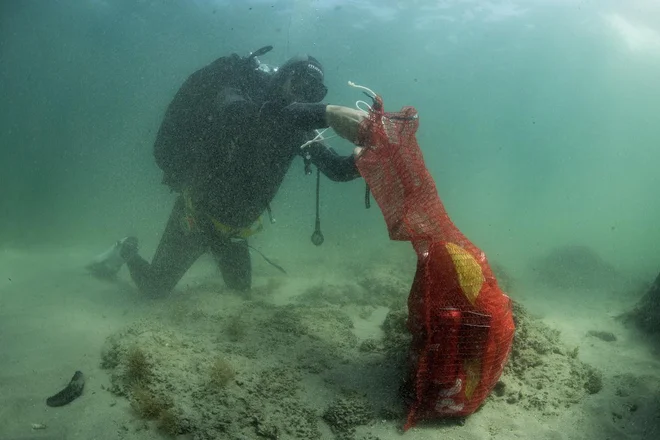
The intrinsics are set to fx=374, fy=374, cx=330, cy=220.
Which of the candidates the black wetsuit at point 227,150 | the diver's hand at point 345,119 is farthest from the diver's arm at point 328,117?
the black wetsuit at point 227,150

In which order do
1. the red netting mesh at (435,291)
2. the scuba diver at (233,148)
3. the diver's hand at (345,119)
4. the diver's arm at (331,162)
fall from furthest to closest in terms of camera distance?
the scuba diver at (233,148), the diver's arm at (331,162), the diver's hand at (345,119), the red netting mesh at (435,291)

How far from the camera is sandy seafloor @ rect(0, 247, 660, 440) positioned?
285 cm

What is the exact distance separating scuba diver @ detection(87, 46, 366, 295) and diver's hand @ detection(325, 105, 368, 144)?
0.20 metres

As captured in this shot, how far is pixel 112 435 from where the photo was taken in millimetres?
2688

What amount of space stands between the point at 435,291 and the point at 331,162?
2.16m

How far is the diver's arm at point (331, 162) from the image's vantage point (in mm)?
4191

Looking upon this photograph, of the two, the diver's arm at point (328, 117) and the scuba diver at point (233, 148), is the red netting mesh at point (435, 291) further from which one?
the scuba diver at point (233, 148)

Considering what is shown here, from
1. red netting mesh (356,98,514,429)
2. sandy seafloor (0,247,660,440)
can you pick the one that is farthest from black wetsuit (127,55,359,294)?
sandy seafloor (0,247,660,440)

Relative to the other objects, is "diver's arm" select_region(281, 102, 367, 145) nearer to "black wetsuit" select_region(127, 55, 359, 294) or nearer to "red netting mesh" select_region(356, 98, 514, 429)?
"red netting mesh" select_region(356, 98, 514, 429)

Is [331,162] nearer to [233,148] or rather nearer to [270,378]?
[233,148]

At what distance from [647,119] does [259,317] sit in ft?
281

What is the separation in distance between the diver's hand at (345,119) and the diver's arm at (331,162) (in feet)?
2.81

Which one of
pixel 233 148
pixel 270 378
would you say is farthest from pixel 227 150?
pixel 270 378

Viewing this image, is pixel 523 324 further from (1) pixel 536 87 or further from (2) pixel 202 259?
(1) pixel 536 87
